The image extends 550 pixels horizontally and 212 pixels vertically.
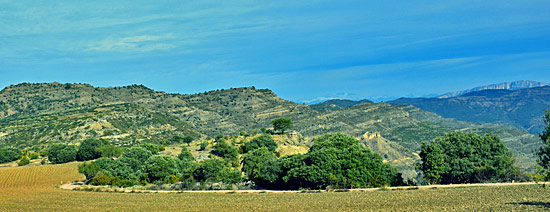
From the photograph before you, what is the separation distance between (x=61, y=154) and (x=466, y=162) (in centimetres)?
7726

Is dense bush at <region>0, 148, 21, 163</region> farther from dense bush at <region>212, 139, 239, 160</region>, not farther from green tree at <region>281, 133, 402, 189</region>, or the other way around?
green tree at <region>281, 133, 402, 189</region>

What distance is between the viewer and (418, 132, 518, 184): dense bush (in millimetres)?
63000

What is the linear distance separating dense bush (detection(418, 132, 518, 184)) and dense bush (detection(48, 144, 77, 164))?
7136cm

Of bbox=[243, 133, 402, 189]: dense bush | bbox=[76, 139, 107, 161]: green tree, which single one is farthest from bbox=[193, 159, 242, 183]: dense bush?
bbox=[76, 139, 107, 161]: green tree

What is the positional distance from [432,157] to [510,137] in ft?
460

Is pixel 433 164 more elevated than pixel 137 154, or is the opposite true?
pixel 137 154

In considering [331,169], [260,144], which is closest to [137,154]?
[260,144]

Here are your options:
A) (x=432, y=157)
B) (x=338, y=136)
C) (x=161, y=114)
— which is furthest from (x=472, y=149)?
(x=161, y=114)

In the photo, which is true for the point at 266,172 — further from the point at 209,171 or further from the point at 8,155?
the point at 8,155

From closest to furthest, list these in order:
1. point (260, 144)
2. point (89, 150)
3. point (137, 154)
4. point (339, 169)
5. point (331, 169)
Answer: point (331, 169), point (339, 169), point (137, 154), point (89, 150), point (260, 144)

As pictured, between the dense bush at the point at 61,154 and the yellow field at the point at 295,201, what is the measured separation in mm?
40530

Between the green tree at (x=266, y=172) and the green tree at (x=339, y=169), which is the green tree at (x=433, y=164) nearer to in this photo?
the green tree at (x=339, y=169)

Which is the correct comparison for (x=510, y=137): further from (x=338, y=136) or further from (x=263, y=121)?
(x=338, y=136)

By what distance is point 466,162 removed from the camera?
209ft
